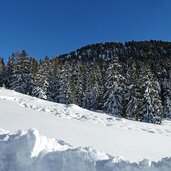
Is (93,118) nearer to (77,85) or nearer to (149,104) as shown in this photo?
(149,104)

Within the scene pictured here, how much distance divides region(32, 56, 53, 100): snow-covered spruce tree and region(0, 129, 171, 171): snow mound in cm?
3734

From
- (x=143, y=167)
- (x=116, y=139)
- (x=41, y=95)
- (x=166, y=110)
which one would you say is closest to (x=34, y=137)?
(x=143, y=167)

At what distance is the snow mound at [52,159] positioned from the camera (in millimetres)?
6504

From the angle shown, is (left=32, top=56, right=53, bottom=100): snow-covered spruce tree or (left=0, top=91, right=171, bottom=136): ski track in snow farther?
(left=32, top=56, right=53, bottom=100): snow-covered spruce tree

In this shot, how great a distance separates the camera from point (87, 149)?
7.09 metres

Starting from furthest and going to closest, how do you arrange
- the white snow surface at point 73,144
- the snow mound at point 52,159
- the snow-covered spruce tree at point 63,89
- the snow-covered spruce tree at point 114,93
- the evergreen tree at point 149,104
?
1. the snow-covered spruce tree at point 63,89
2. the snow-covered spruce tree at point 114,93
3. the evergreen tree at point 149,104
4. the white snow surface at point 73,144
5. the snow mound at point 52,159

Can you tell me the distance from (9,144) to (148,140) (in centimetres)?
579

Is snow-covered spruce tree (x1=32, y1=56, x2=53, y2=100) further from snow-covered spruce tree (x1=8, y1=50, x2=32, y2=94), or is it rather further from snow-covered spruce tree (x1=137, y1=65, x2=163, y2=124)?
snow-covered spruce tree (x1=137, y1=65, x2=163, y2=124)

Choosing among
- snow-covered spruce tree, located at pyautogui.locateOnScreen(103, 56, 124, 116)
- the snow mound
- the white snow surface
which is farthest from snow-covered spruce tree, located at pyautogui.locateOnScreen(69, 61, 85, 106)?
the snow mound

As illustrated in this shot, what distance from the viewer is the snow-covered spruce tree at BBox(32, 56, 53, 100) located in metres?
44.5

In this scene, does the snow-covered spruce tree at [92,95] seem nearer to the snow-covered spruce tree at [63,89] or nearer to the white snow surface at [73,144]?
the snow-covered spruce tree at [63,89]

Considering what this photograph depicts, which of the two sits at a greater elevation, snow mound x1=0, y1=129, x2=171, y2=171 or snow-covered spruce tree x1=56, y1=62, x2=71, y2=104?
snow-covered spruce tree x1=56, y1=62, x2=71, y2=104

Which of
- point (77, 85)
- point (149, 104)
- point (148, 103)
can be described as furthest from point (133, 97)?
point (77, 85)

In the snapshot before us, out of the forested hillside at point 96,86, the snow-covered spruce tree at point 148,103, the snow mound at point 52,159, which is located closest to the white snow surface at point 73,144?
the snow mound at point 52,159
